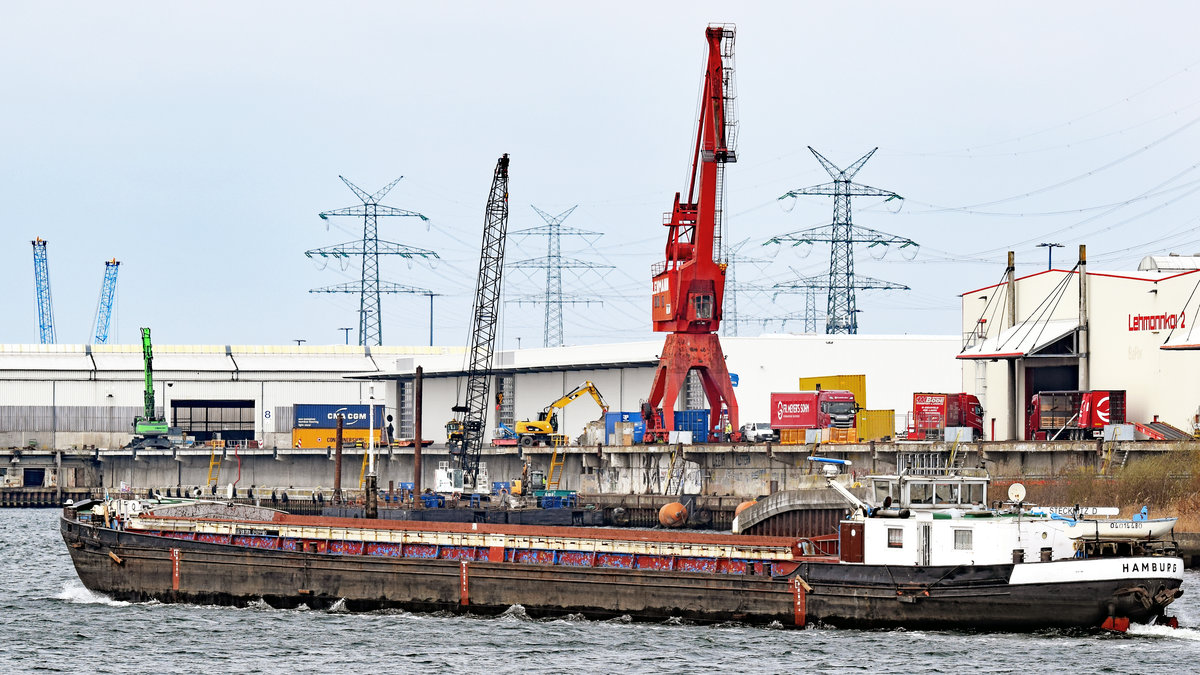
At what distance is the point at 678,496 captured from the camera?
104 m

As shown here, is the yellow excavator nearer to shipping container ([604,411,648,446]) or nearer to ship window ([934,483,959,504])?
shipping container ([604,411,648,446])

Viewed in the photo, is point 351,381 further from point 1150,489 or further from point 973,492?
point 973,492

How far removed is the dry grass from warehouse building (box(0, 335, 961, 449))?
1843 inches

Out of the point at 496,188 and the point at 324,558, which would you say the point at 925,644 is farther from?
the point at 496,188

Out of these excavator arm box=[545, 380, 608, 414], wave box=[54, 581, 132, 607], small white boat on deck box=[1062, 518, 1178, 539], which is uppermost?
excavator arm box=[545, 380, 608, 414]

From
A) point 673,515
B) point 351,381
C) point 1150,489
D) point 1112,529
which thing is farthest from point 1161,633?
point 351,381

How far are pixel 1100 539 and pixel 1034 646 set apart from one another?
3685 millimetres

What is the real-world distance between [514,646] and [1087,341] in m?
54.9

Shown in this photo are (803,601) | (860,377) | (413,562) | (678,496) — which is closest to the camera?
(803,601)

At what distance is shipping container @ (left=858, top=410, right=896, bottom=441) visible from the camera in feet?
330

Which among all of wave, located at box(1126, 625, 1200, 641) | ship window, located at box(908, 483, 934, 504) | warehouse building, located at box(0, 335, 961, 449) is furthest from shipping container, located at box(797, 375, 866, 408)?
wave, located at box(1126, 625, 1200, 641)

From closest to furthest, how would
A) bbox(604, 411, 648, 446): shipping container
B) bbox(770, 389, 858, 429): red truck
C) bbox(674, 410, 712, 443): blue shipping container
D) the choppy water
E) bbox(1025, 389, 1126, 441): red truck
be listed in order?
the choppy water < bbox(1025, 389, 1126, 441): red truck < bbox(770, 389, 858, 429): red truck < bbox(674, 410, 712, 443): blue shipping container < bbox(604, 411, 648, 446): shipping container

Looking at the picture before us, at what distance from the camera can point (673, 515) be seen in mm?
96688

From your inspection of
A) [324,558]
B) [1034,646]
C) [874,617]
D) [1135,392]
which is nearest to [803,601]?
[874,617]
